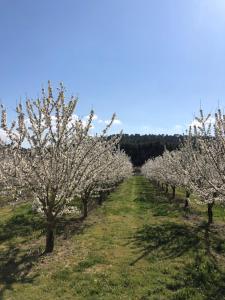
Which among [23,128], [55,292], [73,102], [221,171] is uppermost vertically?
[73,102]

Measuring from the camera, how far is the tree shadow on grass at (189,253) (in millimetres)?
12102

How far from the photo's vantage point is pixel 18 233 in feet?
67.4

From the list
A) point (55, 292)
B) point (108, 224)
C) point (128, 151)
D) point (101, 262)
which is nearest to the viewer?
point (55, 292)

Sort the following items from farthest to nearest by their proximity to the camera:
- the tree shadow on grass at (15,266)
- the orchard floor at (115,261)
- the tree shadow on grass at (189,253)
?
1. the tree shadow on grass at (15,266)
2. the tree shadow on grass at (189,253)
3. the orchard floor at (115,261)

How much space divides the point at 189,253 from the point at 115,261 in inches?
147

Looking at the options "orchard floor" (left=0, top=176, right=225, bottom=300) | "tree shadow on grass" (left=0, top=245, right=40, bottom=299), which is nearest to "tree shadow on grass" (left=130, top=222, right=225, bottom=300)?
"orchard floor" (left=0, top=176, right=225, bottom=300)

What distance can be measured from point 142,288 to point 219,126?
6655mm

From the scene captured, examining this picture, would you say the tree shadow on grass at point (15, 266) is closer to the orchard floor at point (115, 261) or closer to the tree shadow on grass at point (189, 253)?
the orchard floor at point (115, 261)

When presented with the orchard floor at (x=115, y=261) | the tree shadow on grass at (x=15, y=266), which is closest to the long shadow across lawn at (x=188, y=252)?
the orchard floor at (x=115, y=261)

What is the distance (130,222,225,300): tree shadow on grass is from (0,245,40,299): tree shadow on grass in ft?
14.1

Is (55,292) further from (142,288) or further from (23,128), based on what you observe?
(23,128)

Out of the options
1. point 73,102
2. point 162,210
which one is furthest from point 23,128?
point 162,210

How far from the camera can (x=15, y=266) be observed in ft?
47.2

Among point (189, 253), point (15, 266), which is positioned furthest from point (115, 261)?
point (15, 266)
